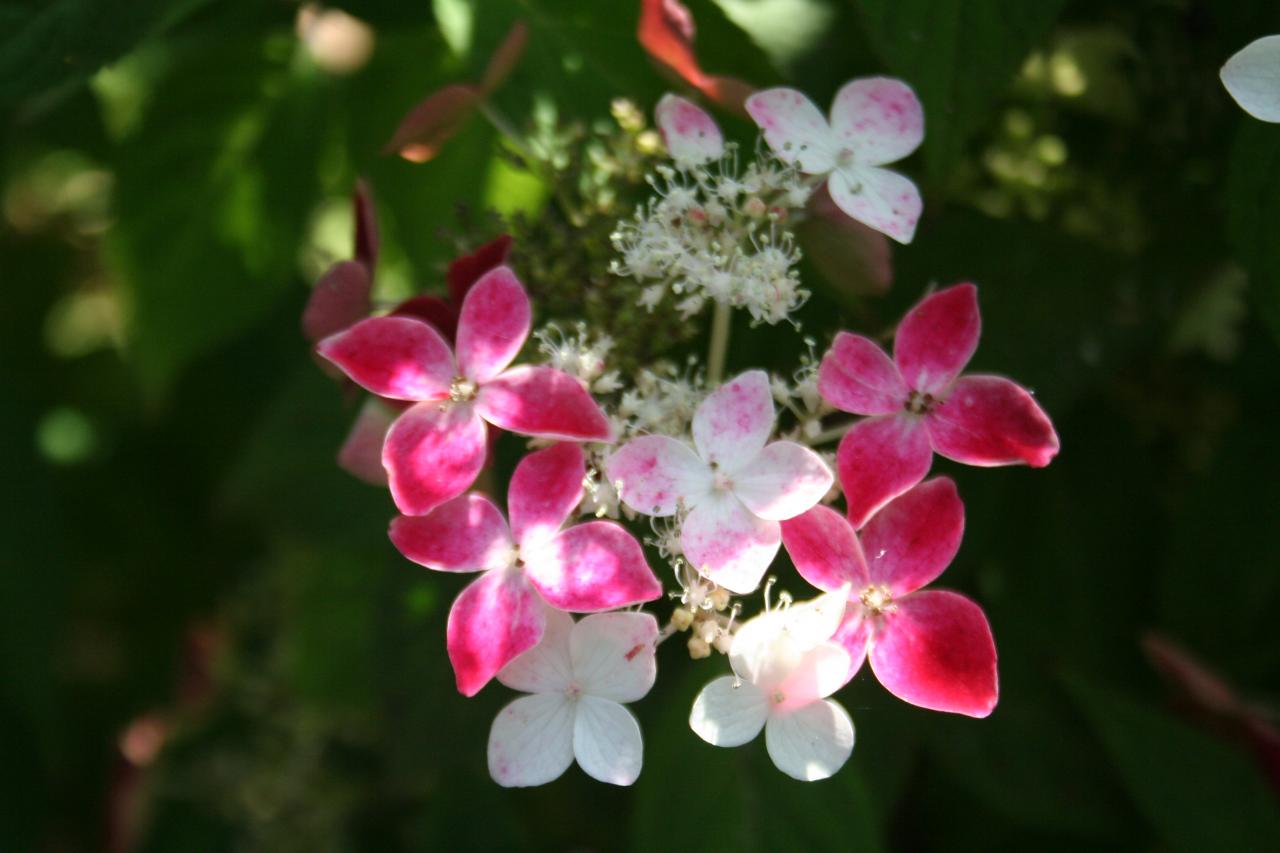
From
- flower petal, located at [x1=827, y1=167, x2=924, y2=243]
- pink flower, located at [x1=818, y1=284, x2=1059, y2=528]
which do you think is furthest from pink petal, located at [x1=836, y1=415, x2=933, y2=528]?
flower petal, located at [x1=827, y1=167, x2=924, y2=243]

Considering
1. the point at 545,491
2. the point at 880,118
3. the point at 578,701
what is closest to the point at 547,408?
the point at 545,491

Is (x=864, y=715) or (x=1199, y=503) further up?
(x=1199, y=503)

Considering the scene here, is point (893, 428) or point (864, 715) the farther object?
point (864, 715)

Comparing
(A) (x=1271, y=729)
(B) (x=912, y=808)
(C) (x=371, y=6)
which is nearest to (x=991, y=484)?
(A) (x=1271, y=729)

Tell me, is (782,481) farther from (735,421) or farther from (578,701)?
(578,701)

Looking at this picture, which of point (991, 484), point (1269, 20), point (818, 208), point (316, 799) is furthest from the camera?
point (316, 799)

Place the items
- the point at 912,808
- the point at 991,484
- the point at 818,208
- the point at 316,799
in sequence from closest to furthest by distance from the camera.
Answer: the point at 818,208 < the point at 991,484 < the point at 912,808 < the point at 316,799

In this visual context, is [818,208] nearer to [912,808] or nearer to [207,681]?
[912,808]

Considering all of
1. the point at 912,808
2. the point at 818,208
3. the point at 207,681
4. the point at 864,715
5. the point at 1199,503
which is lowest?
the point at 207,681
